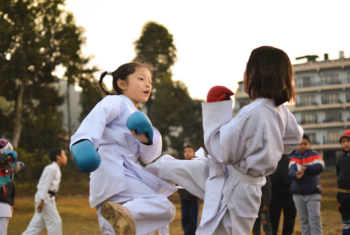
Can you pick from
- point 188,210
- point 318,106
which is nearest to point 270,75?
point 188,210

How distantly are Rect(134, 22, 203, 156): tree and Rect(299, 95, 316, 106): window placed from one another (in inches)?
487

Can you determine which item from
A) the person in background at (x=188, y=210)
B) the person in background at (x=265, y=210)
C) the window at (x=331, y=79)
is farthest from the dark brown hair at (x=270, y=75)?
the window at (x=331, y=79)

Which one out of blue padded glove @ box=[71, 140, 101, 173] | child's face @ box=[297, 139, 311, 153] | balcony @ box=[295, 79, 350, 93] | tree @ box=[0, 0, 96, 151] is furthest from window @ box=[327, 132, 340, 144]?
blue padded glove @ box=[71, 140, 101, 173]

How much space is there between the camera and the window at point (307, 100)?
38.2m

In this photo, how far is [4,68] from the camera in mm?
20297

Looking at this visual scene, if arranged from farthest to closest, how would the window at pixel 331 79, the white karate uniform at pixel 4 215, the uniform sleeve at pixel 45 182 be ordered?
the window at pixel 331 79 < the uniform sleeve at pixel 45 182 < the white karate uniform at pixel 4 215

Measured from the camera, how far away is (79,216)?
12477mm

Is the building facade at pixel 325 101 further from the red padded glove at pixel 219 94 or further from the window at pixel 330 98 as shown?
the red padded glove at pixel 219 94

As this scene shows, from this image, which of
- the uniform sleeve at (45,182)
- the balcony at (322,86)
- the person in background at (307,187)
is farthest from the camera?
the balcony at (322,86)

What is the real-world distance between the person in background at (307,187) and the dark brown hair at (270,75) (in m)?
4.10

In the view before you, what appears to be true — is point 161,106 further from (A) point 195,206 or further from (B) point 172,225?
(A) point 195,206

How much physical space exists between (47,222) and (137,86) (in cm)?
467

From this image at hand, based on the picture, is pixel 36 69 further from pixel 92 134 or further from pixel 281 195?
pixel 92 134

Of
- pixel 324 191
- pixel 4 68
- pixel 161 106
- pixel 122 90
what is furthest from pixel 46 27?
pixel 122 90
